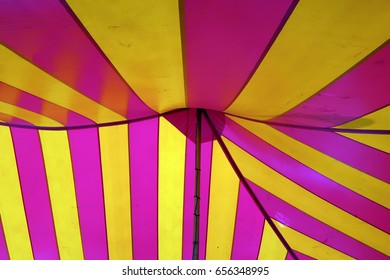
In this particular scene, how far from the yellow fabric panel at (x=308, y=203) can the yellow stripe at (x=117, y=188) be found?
1.88 feet

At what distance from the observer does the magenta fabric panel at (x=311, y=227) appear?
2.24 metres

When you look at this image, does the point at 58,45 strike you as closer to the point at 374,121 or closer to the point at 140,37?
the point at 140,37

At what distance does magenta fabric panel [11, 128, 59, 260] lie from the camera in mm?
2305

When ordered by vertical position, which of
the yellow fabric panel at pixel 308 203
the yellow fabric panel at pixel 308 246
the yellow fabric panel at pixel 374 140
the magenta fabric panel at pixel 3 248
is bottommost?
the magenta fabric panel at pixel 3 248

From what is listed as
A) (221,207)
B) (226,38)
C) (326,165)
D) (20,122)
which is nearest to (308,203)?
(326,165)

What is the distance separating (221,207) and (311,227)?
0.55 m

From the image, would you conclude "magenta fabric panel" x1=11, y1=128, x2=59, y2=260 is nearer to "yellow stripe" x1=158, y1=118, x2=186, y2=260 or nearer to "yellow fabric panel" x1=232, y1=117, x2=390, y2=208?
"yellow stripe" x1=158, y1=118, x2=186, y2=260

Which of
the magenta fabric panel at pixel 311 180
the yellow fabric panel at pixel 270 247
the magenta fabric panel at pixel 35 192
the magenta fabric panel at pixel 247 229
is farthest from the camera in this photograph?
the yellow fabric panel at pixel 270 247

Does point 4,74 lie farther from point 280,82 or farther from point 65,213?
point 65,213

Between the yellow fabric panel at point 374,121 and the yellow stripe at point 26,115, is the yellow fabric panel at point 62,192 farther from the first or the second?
the yellow fabric panel at point 374,121

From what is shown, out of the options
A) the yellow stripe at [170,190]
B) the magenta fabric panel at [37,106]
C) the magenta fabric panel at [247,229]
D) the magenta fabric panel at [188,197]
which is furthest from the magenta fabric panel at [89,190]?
the magenta fabric panel at [247,229]

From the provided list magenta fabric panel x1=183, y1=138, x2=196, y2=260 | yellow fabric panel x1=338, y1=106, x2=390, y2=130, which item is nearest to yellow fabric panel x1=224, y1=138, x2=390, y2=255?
magenta fabric panel x1=183, y1=138, x2=196, y2=260

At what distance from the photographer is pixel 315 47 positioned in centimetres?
106

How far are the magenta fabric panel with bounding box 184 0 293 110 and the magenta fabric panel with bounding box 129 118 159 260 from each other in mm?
788
